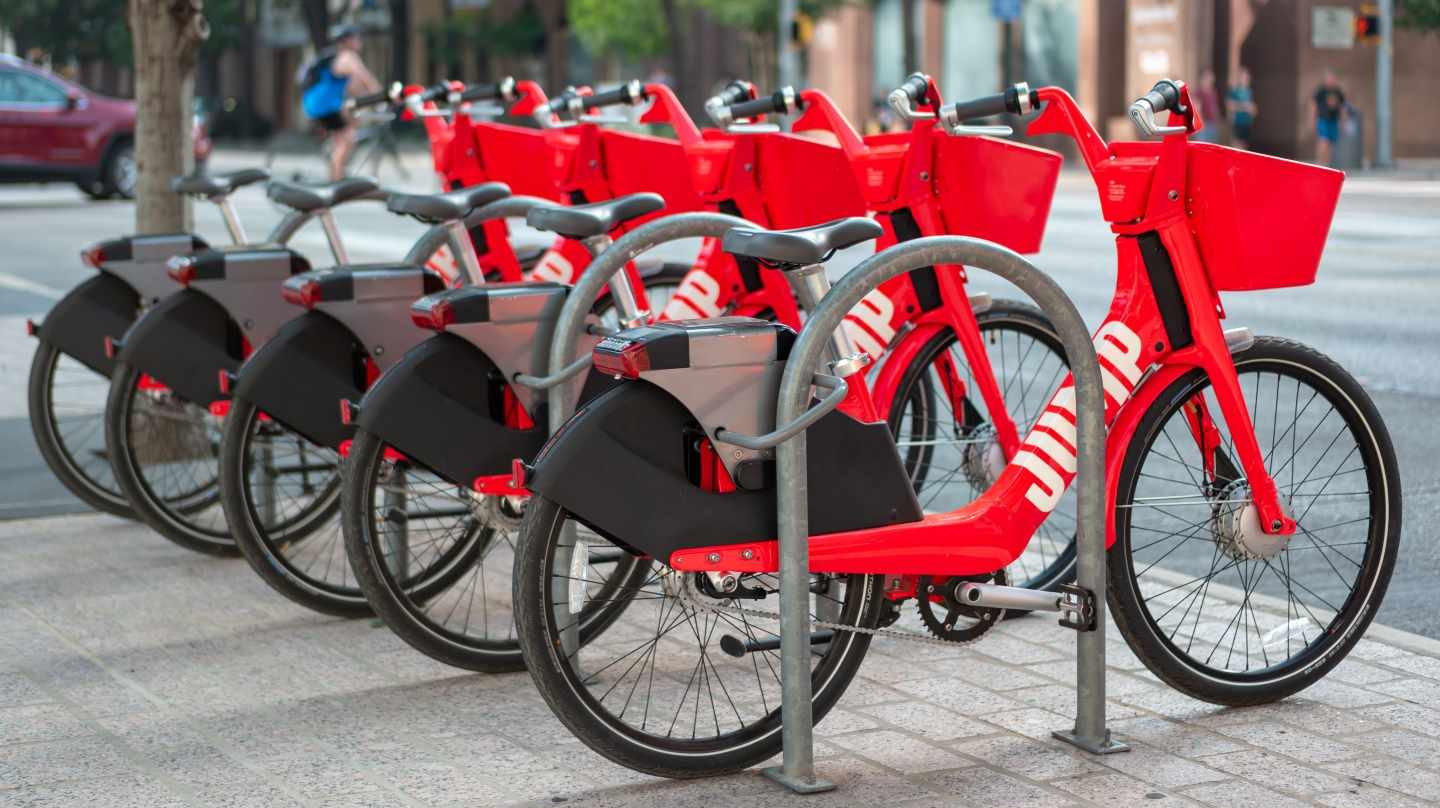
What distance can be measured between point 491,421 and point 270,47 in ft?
235

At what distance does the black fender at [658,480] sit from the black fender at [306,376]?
61.0 inches

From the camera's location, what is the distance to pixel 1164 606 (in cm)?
550

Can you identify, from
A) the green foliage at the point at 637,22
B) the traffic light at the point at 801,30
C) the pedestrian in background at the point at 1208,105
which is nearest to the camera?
the pedestrian in background at the point at 1208,105

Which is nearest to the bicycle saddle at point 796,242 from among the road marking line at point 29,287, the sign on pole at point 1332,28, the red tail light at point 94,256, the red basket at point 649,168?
the red basket at point 649,168

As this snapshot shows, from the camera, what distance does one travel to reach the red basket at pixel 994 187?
5410 millimetres

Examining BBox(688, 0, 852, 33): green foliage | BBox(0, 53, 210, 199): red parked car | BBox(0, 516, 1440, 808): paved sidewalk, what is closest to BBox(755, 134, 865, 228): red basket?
BBox(0, 516, 1440, 808): paved sidewalk

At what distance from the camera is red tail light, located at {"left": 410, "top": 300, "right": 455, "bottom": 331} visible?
490 cm

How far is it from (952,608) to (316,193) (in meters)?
2.73

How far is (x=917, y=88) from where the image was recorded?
5.27 m

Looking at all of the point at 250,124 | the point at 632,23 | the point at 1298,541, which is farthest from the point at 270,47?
the point at 1298,541

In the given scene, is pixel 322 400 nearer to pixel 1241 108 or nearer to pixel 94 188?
pixel 94 188

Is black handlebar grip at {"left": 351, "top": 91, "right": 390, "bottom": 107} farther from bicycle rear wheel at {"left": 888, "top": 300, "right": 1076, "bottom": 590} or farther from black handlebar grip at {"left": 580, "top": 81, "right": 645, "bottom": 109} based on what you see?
bicycle rear wheel at {"left": 888, "top": 300, "right": 1076, "bottom": 590}

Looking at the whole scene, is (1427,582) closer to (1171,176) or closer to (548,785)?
(1171,176)

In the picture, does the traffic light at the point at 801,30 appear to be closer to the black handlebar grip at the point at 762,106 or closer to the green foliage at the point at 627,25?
the green foliage at the point at 627,25
